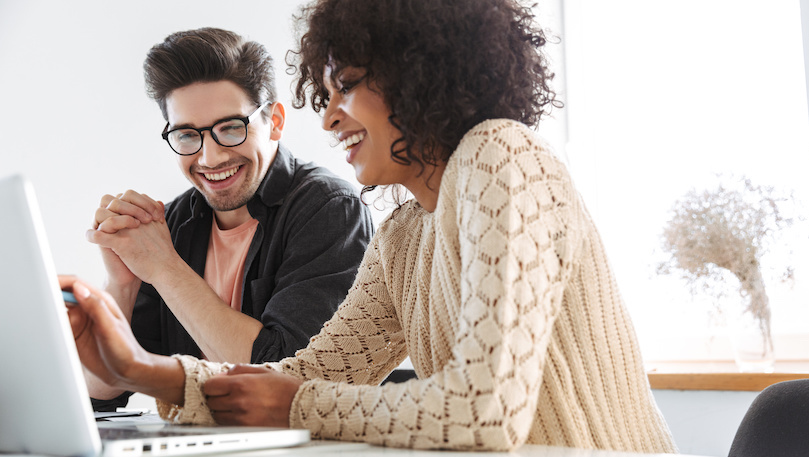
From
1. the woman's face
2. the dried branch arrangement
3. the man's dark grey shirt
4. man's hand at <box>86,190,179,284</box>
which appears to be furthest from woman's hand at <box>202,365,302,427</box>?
the dried branch arrangement

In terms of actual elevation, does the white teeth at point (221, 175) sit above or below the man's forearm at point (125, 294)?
above

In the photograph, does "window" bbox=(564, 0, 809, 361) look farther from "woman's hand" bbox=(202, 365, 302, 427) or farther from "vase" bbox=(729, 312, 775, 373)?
"woman's hand" bbox=(202, 365, 302, 427)

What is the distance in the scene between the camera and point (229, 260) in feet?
6.12

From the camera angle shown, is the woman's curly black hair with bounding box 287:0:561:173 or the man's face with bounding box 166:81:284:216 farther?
the man's face with bounding box 166:81:284:216

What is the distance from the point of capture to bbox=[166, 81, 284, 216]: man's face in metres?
1.80

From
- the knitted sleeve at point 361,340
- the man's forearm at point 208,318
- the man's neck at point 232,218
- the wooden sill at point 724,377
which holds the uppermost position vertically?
the man's neck at point 232,218

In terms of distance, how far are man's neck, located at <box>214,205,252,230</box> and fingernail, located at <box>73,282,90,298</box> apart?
118 cm

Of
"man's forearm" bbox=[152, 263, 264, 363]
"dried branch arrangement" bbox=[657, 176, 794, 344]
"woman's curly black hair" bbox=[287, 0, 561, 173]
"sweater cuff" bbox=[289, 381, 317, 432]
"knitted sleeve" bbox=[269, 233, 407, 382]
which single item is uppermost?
"woman's curly black hair" bbox=[287, 0, 561, 173]

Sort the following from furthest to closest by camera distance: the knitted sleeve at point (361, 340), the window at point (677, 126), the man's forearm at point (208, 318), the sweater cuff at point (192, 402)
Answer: the window at point (677, 126) < the man's forearm at point (208, 318) < the knitted sleeve at point (361, 340) < the sweater cuff at point (192, 402)

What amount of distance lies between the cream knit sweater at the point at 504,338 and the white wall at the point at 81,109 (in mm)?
1337

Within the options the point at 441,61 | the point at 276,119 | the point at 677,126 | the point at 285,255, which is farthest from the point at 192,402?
the point at 677,126

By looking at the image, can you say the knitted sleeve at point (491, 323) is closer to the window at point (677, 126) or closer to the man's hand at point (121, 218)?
the man's hand at point (121, 218)

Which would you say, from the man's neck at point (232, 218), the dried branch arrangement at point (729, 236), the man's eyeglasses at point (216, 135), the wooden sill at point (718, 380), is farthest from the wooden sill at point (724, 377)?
the man's eyeglasses at point (216, 135)

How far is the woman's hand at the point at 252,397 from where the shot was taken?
81 centimetres
